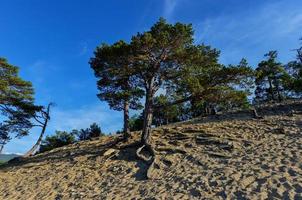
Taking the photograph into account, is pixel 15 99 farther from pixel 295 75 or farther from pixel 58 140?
pixel 295 75

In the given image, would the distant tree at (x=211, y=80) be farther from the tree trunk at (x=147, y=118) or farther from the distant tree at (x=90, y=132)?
the distant tree at (x=90, y=132)

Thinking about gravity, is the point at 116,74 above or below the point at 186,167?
above

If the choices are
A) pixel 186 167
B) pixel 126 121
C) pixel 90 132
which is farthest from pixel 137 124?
pixel 186 167

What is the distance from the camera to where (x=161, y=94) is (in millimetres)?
21750

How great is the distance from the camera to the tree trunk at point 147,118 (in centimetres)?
1945

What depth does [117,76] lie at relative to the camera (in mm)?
20656

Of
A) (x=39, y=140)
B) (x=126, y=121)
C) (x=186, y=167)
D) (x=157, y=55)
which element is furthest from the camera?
(x=39, y=140)

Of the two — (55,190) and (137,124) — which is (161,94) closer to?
(55,190)

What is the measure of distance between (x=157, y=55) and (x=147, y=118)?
12.4 feet

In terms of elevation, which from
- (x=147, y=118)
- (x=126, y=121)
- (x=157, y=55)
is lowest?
(x=147, y=118)

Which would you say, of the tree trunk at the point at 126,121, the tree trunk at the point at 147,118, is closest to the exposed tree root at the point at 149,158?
the tree trunk at the point at 147,118

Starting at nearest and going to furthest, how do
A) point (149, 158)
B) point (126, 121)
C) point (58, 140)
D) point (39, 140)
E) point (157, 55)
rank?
point (149, 158)
point (157, 55)
point (126, 121)
point (39, 140)
point (58, 140)

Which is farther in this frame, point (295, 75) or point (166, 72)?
point (295, 75)

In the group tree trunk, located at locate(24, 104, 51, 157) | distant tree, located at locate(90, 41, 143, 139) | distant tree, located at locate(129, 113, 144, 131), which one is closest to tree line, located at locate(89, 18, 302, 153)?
distant tree, located at locate(90, 41, 143, 139)
